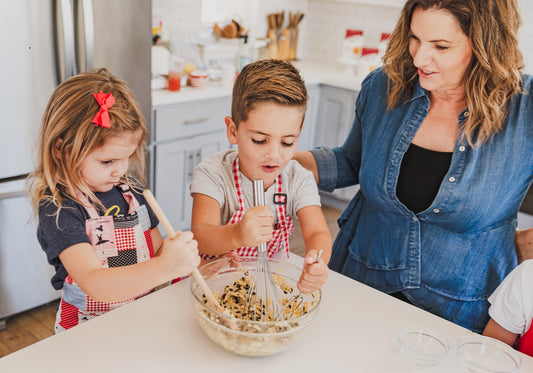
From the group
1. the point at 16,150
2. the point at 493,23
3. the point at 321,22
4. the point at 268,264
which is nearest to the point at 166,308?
the point at 268,264

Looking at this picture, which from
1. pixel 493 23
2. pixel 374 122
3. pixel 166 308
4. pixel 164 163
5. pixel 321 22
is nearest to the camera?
pixel 166 308

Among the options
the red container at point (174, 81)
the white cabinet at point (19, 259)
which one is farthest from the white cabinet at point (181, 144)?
the white cabinet at point (19, 259)

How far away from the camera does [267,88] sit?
49.4 inches

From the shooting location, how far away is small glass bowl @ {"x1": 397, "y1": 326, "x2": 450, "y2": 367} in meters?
1.06

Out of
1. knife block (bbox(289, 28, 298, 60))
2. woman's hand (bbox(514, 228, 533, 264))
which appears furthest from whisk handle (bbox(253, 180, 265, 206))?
knife block (bbox(289, 28, 298, 60))

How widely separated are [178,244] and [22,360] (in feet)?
1.15

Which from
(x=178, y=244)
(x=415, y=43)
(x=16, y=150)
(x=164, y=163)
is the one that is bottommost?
(x=164, y=163)

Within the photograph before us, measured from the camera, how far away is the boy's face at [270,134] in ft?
4.05

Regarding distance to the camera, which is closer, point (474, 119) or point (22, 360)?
point (22, 360)

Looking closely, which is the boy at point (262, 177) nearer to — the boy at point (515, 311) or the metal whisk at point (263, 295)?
the metal whisk at point (263, 295)

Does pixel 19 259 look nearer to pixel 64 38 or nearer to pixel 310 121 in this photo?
pixel 64 38

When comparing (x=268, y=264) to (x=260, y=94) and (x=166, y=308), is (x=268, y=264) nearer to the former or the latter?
(x=166, y=308)

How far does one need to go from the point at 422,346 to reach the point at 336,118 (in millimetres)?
2873

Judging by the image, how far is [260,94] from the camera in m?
1.25
